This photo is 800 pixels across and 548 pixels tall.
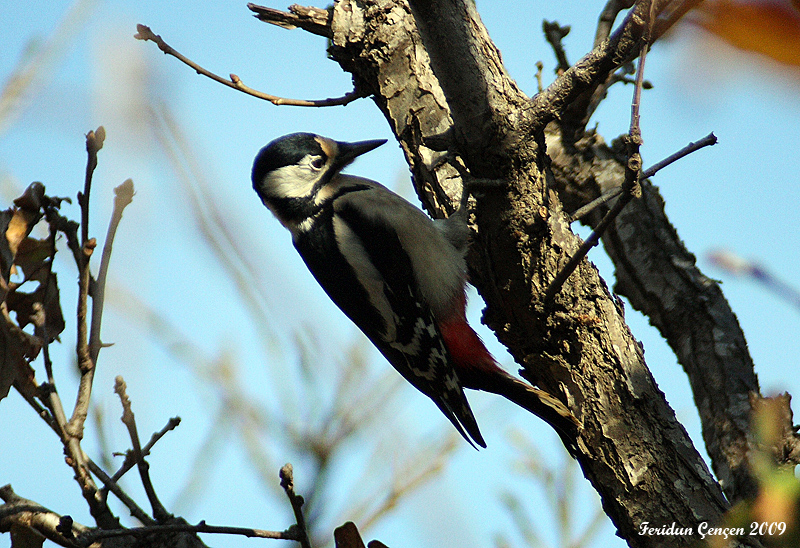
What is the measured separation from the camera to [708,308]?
357 centimetres

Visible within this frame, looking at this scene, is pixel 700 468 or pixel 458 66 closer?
pixel 458 66

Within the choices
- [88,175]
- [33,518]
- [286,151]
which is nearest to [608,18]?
[286,151]

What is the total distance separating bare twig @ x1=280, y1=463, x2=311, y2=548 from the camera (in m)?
1.26

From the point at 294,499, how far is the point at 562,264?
1.65 metres

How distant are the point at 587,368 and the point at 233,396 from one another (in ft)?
4.55

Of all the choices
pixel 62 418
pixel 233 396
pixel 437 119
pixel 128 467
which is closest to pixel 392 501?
pixel 233 396

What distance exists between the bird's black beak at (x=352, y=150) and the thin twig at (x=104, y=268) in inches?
93.5

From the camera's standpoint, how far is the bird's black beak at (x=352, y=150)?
398cm

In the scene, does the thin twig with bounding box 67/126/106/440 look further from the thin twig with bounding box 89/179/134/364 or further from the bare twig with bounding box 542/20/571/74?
the bare twig with bounding box 542/20/571/74

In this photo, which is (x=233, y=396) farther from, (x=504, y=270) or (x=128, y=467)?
(x=504, y=270)

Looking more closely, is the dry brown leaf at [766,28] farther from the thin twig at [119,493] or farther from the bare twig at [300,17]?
the bare twig at [300,17]

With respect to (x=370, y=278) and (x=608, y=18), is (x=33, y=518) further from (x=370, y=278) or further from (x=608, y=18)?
(x=608, y=18)

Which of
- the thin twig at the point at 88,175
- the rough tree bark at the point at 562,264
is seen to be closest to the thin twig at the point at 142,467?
the thin twig at the point at 88,175

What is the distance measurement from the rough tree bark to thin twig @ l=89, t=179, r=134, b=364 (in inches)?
39.8
